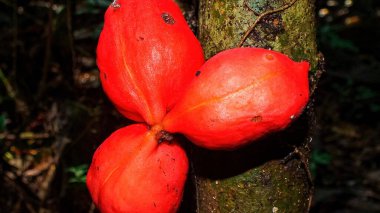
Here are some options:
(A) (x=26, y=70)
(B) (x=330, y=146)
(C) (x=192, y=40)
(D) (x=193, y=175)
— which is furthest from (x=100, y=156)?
(B) (x=330, y=146)

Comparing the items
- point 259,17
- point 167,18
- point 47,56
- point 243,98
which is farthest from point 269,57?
point 47,56

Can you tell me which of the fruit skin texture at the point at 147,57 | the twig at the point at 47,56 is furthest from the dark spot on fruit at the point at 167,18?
the twig at the point at 47,56

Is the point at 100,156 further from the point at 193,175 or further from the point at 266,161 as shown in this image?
the point at 266,161

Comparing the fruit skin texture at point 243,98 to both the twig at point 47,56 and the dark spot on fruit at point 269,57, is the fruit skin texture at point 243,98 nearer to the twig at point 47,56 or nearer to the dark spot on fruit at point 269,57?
the dark spot on fruit at point 269,57

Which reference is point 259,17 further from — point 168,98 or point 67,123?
point 67,123

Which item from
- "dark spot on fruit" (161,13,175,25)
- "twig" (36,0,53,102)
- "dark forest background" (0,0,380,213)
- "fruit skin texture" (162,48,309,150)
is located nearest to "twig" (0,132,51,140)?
"dark forest background" (0,0,380,213)
